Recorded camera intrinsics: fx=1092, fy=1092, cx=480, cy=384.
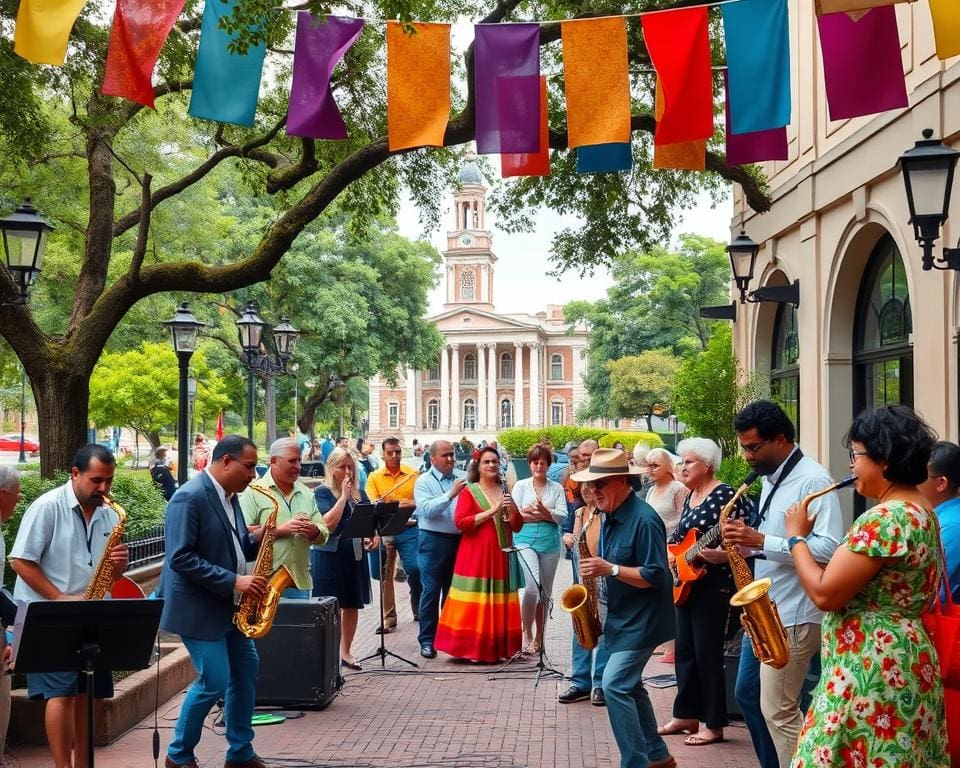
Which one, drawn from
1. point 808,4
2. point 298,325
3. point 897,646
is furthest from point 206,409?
point 897,646

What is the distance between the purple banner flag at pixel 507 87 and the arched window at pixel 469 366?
106654 millimetres

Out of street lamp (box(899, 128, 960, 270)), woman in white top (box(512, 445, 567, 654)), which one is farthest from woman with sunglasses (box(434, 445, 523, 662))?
street lamp (box(899, 128, 960, 270))

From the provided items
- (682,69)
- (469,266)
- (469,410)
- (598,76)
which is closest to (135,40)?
(598,76)

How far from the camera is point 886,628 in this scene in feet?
12.7

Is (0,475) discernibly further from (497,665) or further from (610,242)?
(610,242)

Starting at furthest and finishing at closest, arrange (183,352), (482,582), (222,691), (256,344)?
(256,344)
(183,352)
(482,582)
(222,691)

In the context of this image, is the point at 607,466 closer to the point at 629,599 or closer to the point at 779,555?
the point at 629,599

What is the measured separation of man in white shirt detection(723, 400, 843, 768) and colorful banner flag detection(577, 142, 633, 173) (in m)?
6.56

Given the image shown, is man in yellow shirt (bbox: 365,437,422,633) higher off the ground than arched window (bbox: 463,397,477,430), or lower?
lower

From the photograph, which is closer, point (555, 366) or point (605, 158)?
point (605, 158)

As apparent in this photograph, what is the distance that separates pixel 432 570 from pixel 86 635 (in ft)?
20.2

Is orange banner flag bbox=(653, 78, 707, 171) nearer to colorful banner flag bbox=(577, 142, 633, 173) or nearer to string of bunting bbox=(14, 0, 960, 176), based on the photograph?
colorful banner flag bbox=(577, 142, 633, 173)

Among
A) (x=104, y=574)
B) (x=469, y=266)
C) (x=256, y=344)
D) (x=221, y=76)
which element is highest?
(x=469, y=266)

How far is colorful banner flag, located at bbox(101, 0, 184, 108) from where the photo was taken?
9.46 meters
